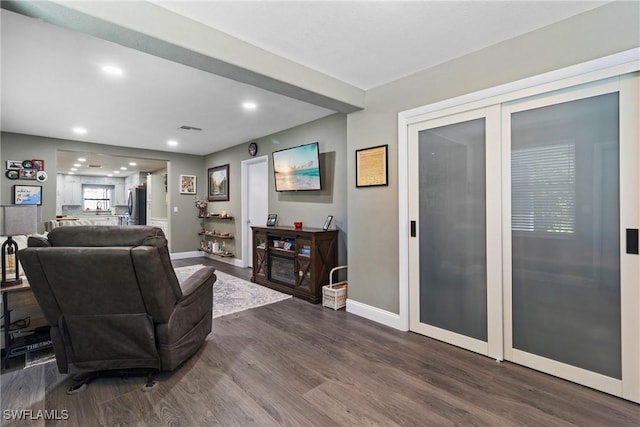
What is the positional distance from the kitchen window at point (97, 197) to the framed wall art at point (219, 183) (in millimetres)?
7825

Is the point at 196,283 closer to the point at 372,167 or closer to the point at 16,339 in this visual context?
the point at 16,339

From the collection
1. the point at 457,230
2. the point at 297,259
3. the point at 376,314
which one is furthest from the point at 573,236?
the point at 297,259

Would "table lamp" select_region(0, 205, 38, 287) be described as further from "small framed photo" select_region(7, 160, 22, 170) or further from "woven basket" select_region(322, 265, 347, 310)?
"small framed photo" select_region(7, 160, 22, 170)

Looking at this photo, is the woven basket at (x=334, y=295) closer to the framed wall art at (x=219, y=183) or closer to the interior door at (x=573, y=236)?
the interior door at (x=573, y=236)

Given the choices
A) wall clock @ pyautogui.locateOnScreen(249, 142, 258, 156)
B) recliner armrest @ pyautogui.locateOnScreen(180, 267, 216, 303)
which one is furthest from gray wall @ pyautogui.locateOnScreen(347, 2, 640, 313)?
wall clock @ pyautogui.locateOnScreen(249, 142, 258, 156)

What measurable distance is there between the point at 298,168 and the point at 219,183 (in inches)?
117

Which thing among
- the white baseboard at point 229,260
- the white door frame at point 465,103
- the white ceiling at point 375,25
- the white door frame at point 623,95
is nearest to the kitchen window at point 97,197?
the white baseboard at point 229,260

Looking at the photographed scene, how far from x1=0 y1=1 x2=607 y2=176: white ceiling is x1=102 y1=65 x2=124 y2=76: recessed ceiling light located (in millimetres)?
70

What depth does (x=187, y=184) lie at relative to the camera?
23.5ft

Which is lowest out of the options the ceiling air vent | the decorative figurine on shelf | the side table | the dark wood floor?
the dark wood floor

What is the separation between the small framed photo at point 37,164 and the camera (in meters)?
5.21

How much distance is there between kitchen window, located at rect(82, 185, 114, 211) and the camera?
11835 mm

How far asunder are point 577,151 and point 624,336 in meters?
1.20

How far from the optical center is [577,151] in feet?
6.75
